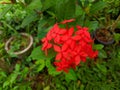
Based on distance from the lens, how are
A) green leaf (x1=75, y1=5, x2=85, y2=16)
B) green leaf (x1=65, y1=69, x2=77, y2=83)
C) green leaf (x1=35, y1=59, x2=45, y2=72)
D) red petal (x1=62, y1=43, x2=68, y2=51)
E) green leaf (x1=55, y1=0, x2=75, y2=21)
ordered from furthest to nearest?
green leaf (x1=35, y1=59, x2=45, y2=72) → green leaf (x1=65, y1=69, x2=77, y2=83) → green leaf (x1=75, y1=5, x2=85, y2=16) → green leaf (x1=55, y1=0, x2=75, y2=21) → red petal (x1=62, y1=43, x2=68, y2=51)

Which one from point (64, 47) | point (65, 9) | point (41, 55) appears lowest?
point (41, 55)

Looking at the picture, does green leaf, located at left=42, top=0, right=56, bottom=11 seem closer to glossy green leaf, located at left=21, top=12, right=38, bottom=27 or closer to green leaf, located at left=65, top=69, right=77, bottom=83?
glossy green leaf, located at left=21, top=12, right=38, bottom=27

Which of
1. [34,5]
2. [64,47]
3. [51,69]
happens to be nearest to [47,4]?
[34,5]

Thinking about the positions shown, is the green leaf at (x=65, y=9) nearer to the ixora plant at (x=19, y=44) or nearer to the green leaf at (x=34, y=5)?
the green leaf at (x=34, y=5)

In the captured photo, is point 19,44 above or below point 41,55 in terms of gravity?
below

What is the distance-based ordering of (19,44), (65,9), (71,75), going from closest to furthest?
(65,9)
(71,75)
(19,44)

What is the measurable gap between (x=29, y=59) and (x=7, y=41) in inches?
12.6

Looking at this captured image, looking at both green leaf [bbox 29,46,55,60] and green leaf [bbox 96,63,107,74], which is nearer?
green leaf [bbox 29,46,55,60]

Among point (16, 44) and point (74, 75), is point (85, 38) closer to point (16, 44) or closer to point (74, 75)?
point (74, 75)

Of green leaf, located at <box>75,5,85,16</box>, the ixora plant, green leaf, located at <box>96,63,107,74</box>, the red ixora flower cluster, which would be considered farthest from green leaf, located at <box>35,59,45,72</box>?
the red ixora flower cluster

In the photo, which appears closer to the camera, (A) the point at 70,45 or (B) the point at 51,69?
(A) the point at 70,45

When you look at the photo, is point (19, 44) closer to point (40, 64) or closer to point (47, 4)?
point (40, 64)

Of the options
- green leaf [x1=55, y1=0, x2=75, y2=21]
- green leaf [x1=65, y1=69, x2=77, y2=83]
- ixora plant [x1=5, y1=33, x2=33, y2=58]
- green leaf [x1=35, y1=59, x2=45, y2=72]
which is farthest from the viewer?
ixora plant [x1=5, y1=33, x2=33, y2=58]

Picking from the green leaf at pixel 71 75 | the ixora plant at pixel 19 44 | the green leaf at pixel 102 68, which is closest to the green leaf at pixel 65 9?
the green leaf at pixel 71 75
